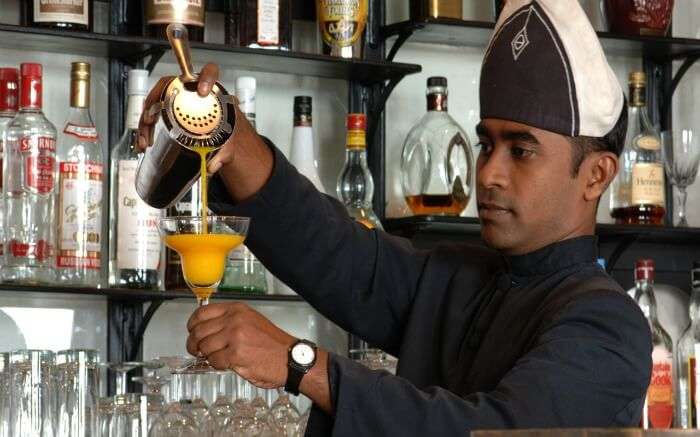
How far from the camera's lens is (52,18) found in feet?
7.74

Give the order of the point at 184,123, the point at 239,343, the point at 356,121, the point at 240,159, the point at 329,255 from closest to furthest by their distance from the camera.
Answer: the point at 239,343, the point at 184,123, the point at 240,159, the point at 329,255, the point at 356,121

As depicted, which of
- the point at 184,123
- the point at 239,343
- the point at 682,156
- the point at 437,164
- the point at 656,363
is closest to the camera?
the point at 239,343

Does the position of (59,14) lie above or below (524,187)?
above

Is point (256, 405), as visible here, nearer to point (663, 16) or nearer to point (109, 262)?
point (109, 262)

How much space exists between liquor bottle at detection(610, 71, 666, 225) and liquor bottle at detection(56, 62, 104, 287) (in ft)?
3.58

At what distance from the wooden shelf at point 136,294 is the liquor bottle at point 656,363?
0.73 m

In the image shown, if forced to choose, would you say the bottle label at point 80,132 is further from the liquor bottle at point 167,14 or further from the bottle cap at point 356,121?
the bottle cap at point 356,121

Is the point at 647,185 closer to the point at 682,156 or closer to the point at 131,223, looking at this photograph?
the point at 682,156

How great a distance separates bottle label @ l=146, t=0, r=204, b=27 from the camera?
7.93 feet

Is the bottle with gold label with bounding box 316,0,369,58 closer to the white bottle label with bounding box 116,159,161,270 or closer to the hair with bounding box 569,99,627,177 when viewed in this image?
the white bottle label with bounding box 116,159,161,270

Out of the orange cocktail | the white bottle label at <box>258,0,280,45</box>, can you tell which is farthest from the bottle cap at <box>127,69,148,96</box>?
the orange cocktail

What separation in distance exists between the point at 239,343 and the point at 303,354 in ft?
0.27

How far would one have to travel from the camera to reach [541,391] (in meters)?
1.54

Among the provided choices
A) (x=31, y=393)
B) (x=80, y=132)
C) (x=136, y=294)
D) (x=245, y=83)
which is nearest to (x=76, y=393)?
(x=31, y=393)
